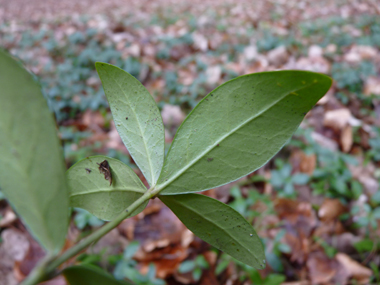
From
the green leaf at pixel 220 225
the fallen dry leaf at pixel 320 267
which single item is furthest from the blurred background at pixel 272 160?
the green leaf at pixel 220 225

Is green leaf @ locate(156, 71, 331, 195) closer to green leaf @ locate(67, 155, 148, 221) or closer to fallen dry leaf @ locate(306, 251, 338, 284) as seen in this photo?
green leaf @ locate(67, 155, 148, 221)

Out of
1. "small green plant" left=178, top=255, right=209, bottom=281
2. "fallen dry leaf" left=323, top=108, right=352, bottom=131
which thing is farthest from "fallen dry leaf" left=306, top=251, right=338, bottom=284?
"fallen dry leaf" left=323, top=108, right=352, bottom=131

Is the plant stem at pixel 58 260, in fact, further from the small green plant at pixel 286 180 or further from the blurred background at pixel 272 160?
the small green plant at pixel 286 180

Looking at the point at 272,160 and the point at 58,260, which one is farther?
the point at 272,160

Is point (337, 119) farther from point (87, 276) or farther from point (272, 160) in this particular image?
point (87, 276)

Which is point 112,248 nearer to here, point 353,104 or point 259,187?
point 259,187

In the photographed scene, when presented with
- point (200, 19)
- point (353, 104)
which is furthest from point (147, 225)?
point (200, 19)

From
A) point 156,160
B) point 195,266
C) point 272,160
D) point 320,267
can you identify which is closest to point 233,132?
point 156,160
